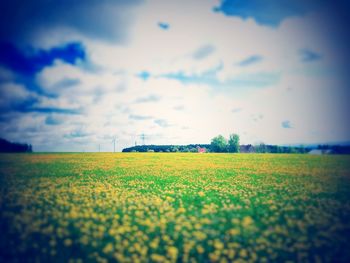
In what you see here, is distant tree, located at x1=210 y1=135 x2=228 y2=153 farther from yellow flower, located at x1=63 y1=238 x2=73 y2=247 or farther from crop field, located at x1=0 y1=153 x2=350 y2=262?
yellow flower, located at x1=63 y1=238 x2=73 y2=247

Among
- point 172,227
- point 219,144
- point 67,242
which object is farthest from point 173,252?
point 219,144

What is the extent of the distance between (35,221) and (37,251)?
5.70ft

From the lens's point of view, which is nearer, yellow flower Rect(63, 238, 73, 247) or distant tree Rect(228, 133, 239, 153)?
yellow flower Rect(63, 238, 73, 247)

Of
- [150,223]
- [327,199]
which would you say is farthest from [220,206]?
[327,199]

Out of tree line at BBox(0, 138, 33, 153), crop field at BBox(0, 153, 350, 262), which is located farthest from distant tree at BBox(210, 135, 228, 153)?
crop field at BBox(0, 153, 350, 262)

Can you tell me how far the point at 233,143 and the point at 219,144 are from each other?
6.43m

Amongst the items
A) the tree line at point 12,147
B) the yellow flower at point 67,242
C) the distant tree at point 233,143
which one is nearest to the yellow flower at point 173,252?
the yellow flower at point 67,242

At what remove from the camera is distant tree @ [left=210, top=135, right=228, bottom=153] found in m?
101

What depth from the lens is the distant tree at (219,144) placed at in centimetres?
10143

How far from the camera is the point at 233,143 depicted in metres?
101

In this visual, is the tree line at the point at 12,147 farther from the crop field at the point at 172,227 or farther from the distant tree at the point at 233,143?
the distant tree at the point at 233,143

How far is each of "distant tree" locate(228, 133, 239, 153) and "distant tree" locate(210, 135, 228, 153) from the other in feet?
6.08

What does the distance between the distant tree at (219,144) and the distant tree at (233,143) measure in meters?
1.85

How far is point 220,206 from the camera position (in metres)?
8.05
